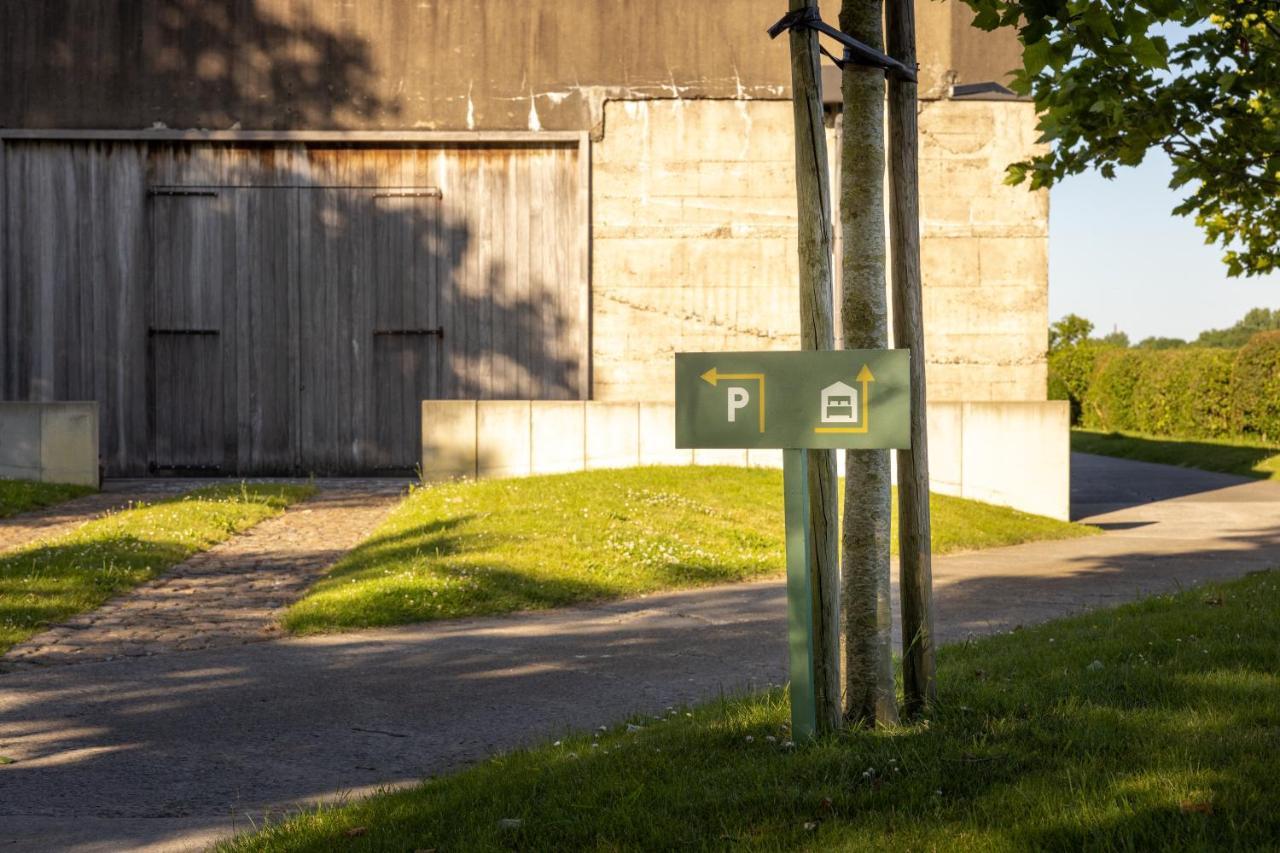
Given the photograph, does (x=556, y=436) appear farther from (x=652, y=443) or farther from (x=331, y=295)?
(x=331, y=295)

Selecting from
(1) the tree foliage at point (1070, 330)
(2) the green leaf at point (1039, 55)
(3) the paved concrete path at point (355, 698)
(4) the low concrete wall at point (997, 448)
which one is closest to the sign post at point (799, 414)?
(3) the paved concrete path at point (355, 698)

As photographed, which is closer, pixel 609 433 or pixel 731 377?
pixel 731 377

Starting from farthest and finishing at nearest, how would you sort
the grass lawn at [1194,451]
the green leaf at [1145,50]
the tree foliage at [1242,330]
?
1. the tree foliage at [1242,330]
2. the grass lawn at [1194,451]
3. the green leaf at [1145,50]

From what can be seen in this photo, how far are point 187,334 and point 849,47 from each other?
653 inches

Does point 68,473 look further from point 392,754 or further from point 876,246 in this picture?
point 876,246

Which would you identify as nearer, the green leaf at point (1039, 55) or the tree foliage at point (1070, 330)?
the green leaf at point (1039, 55)

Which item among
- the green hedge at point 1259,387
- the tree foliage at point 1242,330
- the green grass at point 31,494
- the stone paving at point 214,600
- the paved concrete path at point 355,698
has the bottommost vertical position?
the paved concrete path at point 355,698

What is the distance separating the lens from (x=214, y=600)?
1056 cm

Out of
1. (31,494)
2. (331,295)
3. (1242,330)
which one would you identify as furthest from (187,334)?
(1242,330)

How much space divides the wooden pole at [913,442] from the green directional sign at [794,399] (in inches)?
23.9

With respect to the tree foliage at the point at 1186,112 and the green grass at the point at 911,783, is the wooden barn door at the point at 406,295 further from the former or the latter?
the green grass at the point at 911,783

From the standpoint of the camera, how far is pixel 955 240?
19.5 m

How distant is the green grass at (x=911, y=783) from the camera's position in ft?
14.6

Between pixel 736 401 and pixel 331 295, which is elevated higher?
pixel 331 295
